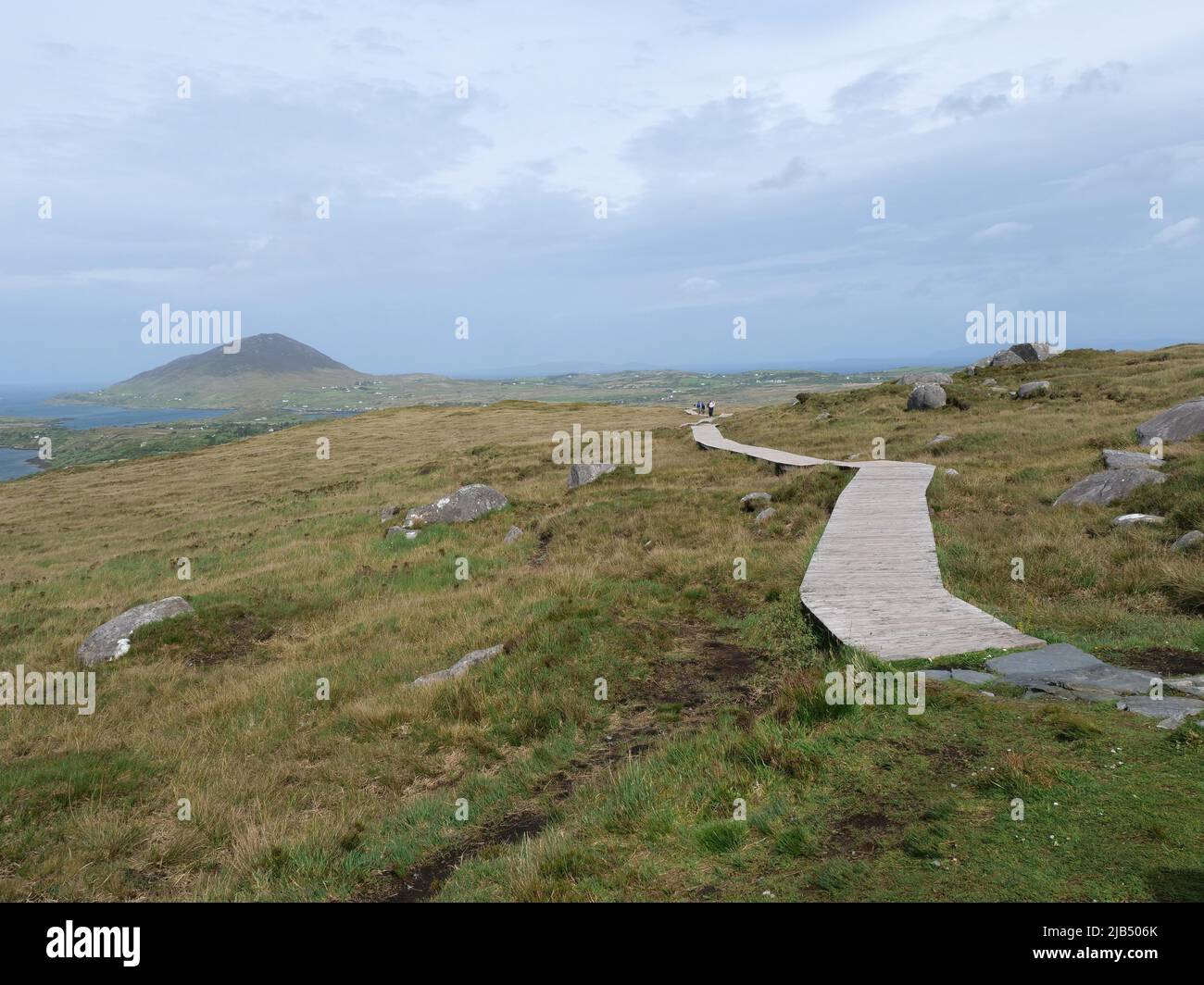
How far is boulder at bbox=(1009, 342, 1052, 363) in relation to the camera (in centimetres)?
4928

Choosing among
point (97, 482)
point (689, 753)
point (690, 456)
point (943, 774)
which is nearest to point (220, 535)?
point (690, 456)

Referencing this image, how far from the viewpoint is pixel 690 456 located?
35156 mm

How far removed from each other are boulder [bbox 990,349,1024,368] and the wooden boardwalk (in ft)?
114

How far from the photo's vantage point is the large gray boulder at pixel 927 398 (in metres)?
39.0

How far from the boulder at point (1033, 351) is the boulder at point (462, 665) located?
49.1 metres

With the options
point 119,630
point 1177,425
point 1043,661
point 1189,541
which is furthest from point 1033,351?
point 119,630

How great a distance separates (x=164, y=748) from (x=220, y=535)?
2379 cm

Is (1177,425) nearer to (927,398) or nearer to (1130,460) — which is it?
(1130,460)

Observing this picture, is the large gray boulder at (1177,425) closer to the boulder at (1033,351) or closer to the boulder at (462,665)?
the boulder at (462,665)

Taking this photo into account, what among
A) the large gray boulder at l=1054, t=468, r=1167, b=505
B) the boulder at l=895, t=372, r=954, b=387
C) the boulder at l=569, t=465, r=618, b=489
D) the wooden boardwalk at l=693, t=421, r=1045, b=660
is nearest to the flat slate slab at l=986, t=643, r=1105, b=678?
the wooden boardwalk at l=693, t=421, r=1045, b=660

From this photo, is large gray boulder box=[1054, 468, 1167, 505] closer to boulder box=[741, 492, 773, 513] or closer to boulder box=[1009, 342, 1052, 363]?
boulder box=[741, 492, 773, 513]

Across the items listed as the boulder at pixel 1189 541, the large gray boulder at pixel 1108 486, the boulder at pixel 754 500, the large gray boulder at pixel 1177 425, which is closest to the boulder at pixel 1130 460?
the large gray boulder at pixel 1108 486
